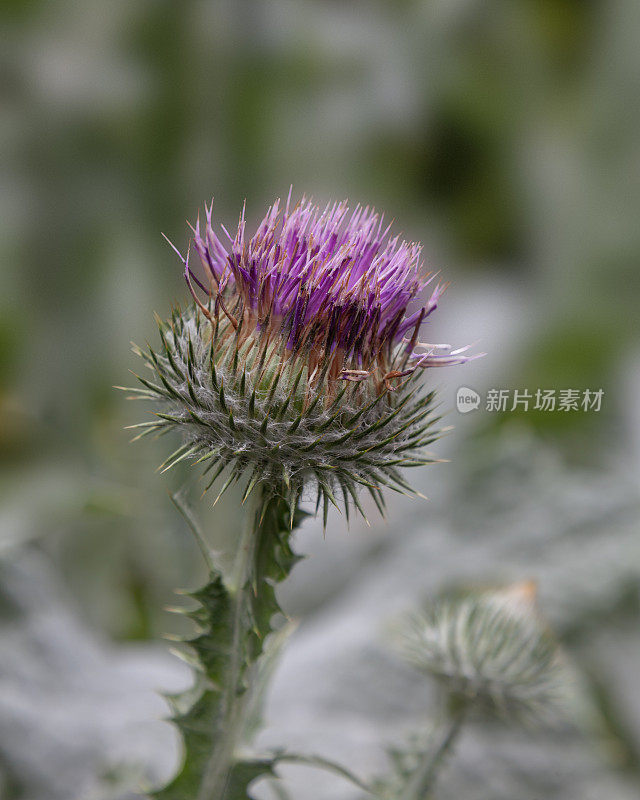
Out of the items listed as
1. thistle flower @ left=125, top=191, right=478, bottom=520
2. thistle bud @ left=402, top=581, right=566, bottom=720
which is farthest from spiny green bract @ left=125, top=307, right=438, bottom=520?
thistle bud @ left=402, top=581, right=566, bottom=720

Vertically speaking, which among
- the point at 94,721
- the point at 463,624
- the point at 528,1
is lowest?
the point at 94,721

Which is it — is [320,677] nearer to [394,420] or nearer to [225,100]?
[394,420]

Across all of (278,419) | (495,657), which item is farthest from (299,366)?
(495,657)

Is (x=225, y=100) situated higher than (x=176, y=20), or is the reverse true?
(x=176, y=20)

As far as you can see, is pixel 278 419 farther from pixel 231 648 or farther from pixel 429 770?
pixel 429 770

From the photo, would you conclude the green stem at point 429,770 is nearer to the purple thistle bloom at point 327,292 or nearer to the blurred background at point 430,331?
the blurred background at point 430,331

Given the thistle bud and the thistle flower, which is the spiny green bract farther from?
the thistle bud

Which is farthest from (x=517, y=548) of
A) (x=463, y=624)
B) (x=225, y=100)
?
(x=225, y=100)
